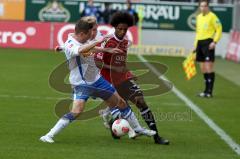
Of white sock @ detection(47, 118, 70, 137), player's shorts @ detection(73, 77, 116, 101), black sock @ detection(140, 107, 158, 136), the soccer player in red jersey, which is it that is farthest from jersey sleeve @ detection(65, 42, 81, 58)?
black sock @ detection(140, 107, 158, 136)

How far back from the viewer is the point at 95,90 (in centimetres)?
1074

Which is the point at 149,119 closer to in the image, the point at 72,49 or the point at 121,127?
the point at 121,127

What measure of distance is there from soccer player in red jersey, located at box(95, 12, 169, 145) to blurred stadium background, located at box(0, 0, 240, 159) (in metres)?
0.44

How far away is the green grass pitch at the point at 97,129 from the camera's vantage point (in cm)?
1003

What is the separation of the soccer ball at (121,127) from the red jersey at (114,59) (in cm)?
61

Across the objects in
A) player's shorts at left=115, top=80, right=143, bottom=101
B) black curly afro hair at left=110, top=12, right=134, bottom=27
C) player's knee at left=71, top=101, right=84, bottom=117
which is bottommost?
player's knee at left=71, top=101, right=84, bottom=117

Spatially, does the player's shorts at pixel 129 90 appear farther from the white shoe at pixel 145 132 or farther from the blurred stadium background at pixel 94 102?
the blurred stadium background at pixel 94 102

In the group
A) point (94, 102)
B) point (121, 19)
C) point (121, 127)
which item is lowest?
point (94, 102)

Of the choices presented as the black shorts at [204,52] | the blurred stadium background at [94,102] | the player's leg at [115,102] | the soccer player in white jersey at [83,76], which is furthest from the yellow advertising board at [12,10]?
the soccer player in white jersey at [83,76]

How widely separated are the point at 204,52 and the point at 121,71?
701 centimetres

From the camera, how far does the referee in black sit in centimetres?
1767

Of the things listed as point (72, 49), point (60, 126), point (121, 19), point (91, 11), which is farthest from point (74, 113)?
point (91, 11)

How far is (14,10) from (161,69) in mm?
10896

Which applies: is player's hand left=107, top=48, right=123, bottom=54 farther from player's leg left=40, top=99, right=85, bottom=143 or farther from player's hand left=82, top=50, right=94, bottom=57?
player's leg left=40, top=99, right=85, bottom=143
